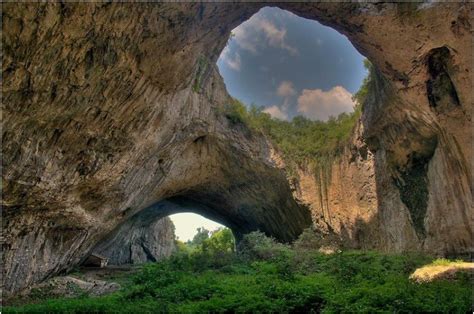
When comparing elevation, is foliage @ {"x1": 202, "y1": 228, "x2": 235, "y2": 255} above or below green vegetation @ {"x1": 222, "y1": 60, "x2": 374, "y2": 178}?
below

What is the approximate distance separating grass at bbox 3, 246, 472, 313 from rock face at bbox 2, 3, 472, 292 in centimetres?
268

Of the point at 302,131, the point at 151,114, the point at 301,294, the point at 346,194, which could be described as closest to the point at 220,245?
the point at 302,131

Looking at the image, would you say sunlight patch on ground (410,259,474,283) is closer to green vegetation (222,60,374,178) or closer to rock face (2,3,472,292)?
rock face (2,3,472,292)

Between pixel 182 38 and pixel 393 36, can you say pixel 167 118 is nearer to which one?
pixel 182 38

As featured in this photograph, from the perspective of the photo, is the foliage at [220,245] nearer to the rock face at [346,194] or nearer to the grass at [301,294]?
the rock face at [346,194]

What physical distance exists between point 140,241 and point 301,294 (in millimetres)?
25428

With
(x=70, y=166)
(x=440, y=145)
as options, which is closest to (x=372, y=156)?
(x=440, y=145)

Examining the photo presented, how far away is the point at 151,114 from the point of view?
39.6 feet

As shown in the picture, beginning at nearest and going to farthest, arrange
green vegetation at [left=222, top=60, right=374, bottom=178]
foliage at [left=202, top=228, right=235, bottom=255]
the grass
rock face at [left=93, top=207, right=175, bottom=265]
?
the grass → green vegetation at [left=222, top=60, right=374, bottom=178] → foliage at [left=202, top=228, right=235, bottom=255] → rock face at [left=93, top=207, right=175, bottom=265]

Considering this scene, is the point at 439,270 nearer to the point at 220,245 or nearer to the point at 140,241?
the point at 140,241

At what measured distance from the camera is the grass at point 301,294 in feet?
22.4

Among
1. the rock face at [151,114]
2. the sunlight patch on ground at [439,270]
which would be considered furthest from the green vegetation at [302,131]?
the sunlight patch on ground at [439,270]

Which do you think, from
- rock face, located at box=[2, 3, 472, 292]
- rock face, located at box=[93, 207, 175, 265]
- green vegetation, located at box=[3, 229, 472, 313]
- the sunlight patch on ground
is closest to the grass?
green vegetation, located at box=[3, 229, 472, 313]

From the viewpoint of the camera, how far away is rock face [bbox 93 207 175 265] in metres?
23.7
